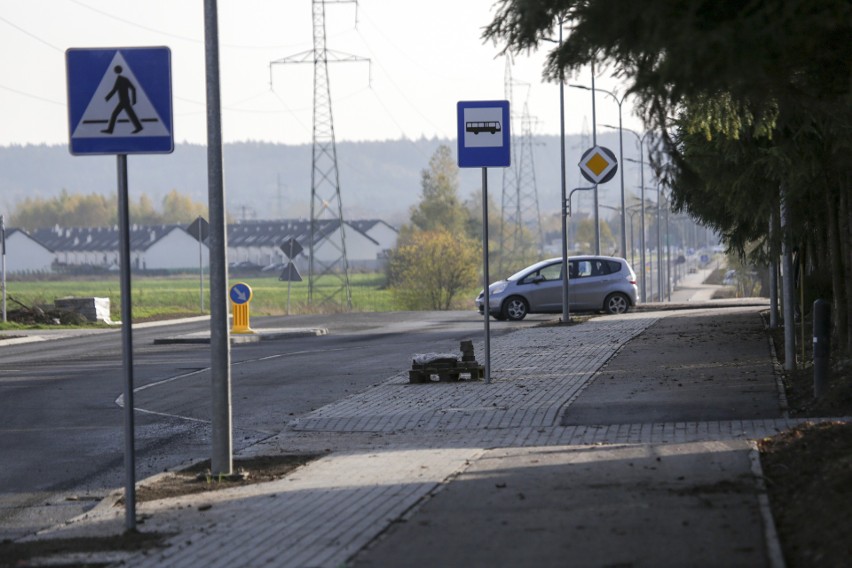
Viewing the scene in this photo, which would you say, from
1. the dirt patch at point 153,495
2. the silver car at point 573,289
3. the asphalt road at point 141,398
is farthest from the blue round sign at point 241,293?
the dirt patch at point 153,495

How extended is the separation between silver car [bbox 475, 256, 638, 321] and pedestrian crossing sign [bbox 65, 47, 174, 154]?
28260 mm

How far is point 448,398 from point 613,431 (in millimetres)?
3695

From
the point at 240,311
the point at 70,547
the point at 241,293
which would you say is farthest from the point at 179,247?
the point at 70,547

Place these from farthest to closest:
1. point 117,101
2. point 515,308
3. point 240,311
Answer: point 515,308 → point 240,311 → point 117,101

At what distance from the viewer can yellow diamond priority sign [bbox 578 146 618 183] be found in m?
31.8

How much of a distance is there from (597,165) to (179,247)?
140628 mm

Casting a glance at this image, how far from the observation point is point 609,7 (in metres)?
7.61

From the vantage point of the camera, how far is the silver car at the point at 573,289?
120ft

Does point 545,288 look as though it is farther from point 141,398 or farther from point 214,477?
point 214,477

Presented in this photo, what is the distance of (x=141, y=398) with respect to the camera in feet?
59.3

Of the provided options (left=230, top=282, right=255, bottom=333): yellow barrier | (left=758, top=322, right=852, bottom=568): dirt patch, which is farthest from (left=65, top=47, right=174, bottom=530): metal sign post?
(left=230, top=282, right=255, bottom=333): yellow barrier

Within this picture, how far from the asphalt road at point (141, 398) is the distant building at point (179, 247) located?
127624mm

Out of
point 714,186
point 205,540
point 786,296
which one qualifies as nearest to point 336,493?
point 205,540

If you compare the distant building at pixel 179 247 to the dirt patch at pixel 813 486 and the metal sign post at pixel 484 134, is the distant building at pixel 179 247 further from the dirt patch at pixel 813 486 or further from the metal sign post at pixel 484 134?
the dirt patch at pixel 813 486
